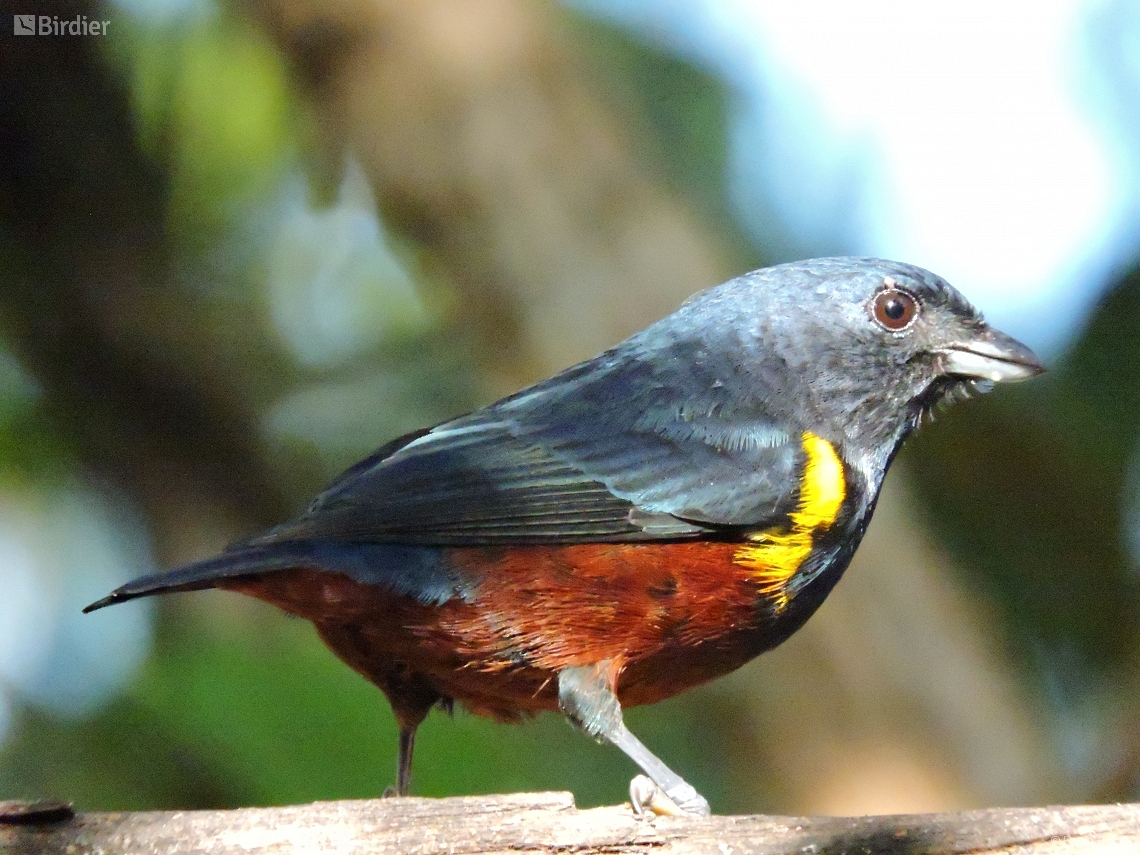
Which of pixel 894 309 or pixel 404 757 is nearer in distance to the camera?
pixel 404 757

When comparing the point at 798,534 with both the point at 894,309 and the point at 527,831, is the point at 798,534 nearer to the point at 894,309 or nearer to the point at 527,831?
the point at 894,309

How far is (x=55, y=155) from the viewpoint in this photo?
6.89m

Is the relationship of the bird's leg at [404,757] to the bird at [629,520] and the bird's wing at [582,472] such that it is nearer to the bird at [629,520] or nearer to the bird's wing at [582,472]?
the bird at [629,520]

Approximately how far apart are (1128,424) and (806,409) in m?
3.74

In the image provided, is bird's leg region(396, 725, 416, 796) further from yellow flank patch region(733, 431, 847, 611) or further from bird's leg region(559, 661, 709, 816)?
yellow flank patch region(733, 431, 847, 611)

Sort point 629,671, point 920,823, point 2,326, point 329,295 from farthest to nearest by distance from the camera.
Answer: point 329,295 → point 2,326 → point 629,671 → point 920,823

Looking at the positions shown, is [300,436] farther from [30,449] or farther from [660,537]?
[660,537]

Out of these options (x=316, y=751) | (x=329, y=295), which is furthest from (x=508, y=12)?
(x=316, y=751)

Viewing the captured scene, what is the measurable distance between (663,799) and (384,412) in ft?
14.2

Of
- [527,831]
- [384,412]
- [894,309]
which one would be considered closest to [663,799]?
[527,831]

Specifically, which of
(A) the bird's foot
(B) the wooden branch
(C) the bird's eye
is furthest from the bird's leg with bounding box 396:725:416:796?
(C) the bird's eye

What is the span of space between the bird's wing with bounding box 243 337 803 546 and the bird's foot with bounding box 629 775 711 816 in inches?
27.0

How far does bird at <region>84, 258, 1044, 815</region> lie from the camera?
11.1 feet

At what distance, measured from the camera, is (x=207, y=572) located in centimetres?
321
